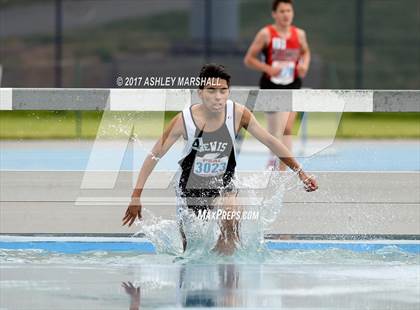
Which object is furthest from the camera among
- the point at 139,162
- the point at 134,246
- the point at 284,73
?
the point at 284,73

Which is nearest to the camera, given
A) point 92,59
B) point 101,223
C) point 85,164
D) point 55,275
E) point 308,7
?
point 55,275

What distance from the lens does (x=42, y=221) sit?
36.0 feet

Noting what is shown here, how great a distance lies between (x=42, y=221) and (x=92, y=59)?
1909 cm

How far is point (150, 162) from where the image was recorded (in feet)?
31.2

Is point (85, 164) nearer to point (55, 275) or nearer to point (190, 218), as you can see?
point (190, 218)

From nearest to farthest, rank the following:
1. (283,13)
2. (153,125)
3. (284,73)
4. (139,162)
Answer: (139,162)
(283,13)
(284,73)
(153,125)

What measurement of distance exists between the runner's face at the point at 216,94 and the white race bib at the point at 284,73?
504 cm

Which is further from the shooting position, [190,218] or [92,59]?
[92,59]

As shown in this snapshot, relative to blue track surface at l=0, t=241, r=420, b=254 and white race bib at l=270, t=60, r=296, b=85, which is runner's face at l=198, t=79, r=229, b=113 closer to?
blue track surface at l=0, t=241, r=420, b=254

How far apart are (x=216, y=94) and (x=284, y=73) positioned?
5161 millimetres

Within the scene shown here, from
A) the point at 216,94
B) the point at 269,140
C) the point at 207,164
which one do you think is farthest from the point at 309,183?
the point at 216,94

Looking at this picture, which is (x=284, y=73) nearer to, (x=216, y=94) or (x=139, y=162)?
(x=139, y=162)

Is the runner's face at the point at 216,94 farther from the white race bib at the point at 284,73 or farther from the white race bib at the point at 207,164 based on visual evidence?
the white race bib at the point at 284,73

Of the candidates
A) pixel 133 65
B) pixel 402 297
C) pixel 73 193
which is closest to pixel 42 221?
pixel 73 193
